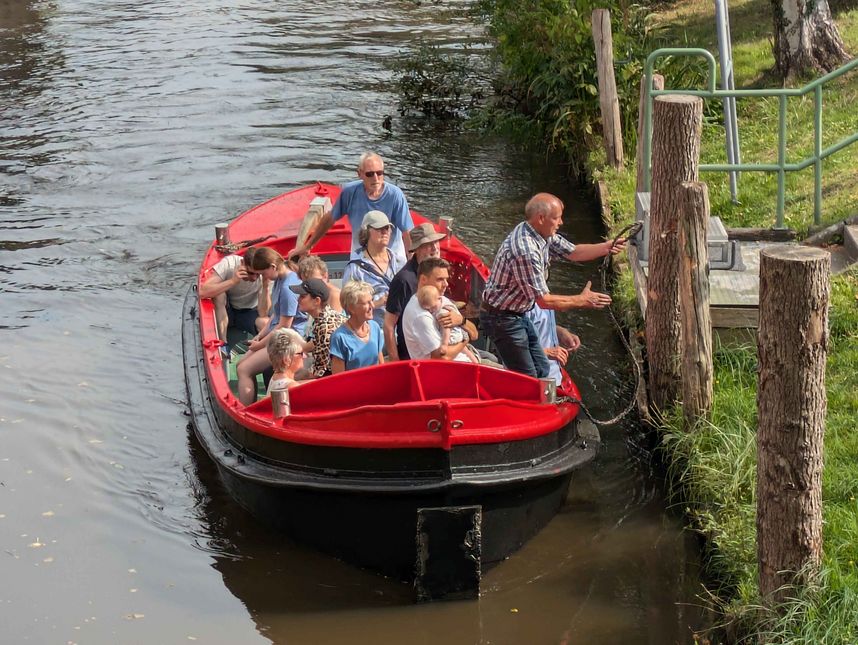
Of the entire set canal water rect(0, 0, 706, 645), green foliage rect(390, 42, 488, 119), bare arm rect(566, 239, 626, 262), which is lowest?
canal water rect(0, 0, 706, 645)

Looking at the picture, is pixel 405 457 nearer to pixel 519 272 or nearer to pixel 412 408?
pixel 412 408

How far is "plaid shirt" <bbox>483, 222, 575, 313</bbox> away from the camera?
7.67 m

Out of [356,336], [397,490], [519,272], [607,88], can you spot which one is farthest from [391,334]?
[607,88]

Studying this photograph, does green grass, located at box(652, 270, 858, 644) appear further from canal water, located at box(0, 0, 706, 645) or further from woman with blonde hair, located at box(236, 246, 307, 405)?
woman with blonde hair, located at box(236, 246, 307, 405)

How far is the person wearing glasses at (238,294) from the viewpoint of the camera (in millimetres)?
9305

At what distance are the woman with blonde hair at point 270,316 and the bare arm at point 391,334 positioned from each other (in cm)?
87

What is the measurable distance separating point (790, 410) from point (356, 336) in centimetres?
287

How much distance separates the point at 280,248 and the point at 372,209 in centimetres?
155

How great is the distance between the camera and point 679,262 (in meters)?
7.59

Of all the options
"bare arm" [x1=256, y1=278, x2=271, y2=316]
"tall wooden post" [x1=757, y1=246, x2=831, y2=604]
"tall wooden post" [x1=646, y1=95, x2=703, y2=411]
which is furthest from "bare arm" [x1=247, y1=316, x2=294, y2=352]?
"tall wooden post" [x1=757, y1=246, x2=831, y2=604]

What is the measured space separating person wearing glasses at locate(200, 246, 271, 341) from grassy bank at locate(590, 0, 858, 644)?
3.15 meters

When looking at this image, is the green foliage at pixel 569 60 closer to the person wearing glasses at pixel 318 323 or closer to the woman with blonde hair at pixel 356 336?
the person wearing glasses at pixel 318 323

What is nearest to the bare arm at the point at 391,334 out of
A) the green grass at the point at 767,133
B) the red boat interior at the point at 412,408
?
the red boat interior at the point at 412,408

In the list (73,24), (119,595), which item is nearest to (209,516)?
(119,595)
